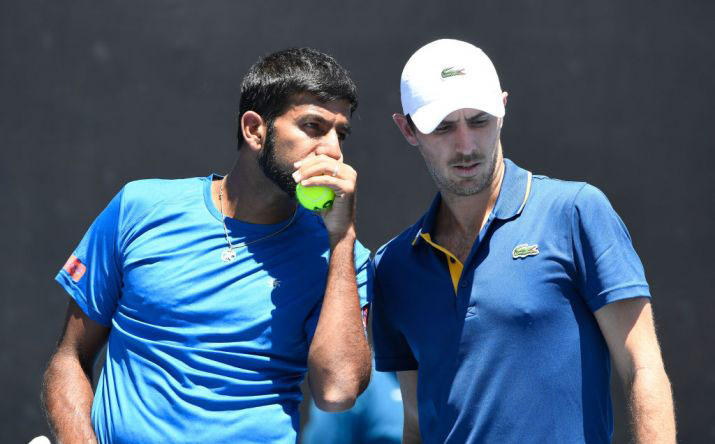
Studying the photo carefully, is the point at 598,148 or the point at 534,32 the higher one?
the point at 534,32

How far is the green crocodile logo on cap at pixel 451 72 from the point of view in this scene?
9.52 ft

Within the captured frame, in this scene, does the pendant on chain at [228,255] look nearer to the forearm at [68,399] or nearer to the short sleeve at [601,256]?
the forearm at [68,399]

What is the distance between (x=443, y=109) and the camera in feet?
9.27

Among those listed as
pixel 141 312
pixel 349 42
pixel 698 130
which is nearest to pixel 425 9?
pixel 349 42

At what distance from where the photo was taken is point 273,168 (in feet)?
10.1

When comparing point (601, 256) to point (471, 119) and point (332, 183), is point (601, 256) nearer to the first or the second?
point (471, 119)

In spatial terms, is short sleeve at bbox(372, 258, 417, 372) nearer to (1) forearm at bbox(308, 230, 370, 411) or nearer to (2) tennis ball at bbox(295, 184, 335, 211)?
(1) forearm at bbox(308, 230, 370, 411)

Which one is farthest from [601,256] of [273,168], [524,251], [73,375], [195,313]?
[73,375]

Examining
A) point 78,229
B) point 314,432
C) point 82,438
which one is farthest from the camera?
point 78,229

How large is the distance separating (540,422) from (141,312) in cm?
114

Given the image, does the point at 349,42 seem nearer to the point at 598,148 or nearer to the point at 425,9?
the point at 425,9

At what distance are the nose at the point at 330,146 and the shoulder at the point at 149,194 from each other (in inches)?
16.7

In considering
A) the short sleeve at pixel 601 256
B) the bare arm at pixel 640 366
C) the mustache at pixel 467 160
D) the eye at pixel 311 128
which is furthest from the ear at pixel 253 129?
the bare arm at pixel 640 366

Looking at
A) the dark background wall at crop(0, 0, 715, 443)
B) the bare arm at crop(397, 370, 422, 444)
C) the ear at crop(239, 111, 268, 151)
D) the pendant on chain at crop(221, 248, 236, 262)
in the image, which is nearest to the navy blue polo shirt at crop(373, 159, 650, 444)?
the bare arm at crop(397, 370, 422, 444)
